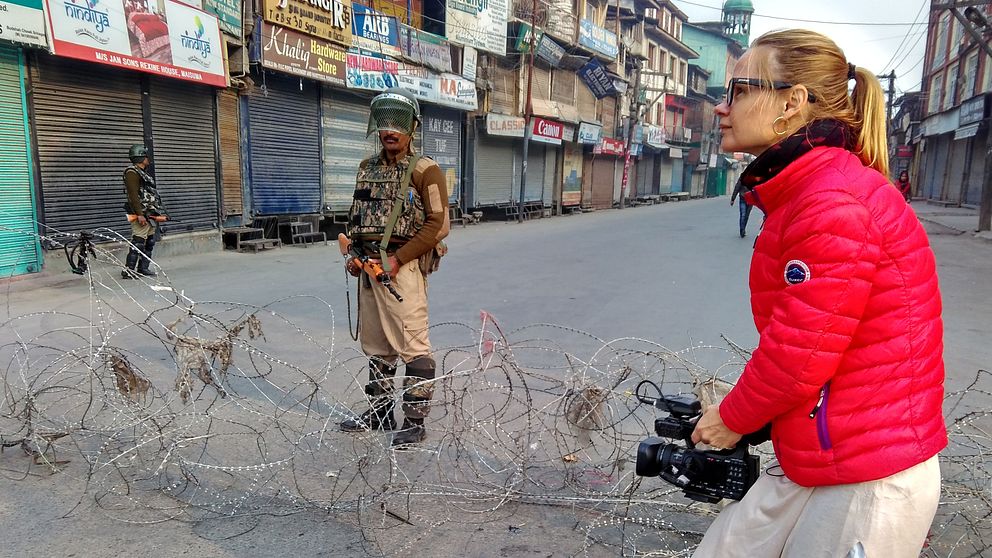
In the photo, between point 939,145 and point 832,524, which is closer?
point 832,524

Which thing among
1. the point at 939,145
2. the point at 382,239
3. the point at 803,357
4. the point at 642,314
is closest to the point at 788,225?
the point at 803,357

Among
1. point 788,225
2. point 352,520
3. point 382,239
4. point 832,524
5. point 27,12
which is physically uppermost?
point 27,12

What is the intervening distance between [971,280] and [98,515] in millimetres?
11577

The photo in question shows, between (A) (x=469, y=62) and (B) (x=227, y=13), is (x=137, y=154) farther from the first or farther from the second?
(A) (x=469, y=62)

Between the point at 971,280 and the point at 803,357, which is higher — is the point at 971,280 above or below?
below

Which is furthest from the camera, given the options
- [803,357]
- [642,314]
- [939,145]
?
[939,145]

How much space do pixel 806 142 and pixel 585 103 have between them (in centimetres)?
3071

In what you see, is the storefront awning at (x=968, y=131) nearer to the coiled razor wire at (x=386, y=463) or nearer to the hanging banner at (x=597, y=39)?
the hanging banner at (x=597, y=39)

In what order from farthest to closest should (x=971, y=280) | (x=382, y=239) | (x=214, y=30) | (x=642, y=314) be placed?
1. (x=214, y=30)
2. (x=971, y=280)
3. (x=642, y=314)
4. (x=382, y=239)

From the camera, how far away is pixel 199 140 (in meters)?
12.3

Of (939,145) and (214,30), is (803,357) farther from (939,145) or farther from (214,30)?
(939,145)

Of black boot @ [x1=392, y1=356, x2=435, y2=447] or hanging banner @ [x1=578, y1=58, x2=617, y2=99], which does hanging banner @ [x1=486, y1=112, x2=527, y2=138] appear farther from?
black boot @ [x1=392, y1=356, x2=435, y2=447]

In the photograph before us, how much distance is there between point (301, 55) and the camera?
13961 millimetres

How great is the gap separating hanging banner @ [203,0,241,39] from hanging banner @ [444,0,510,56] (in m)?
7.96
